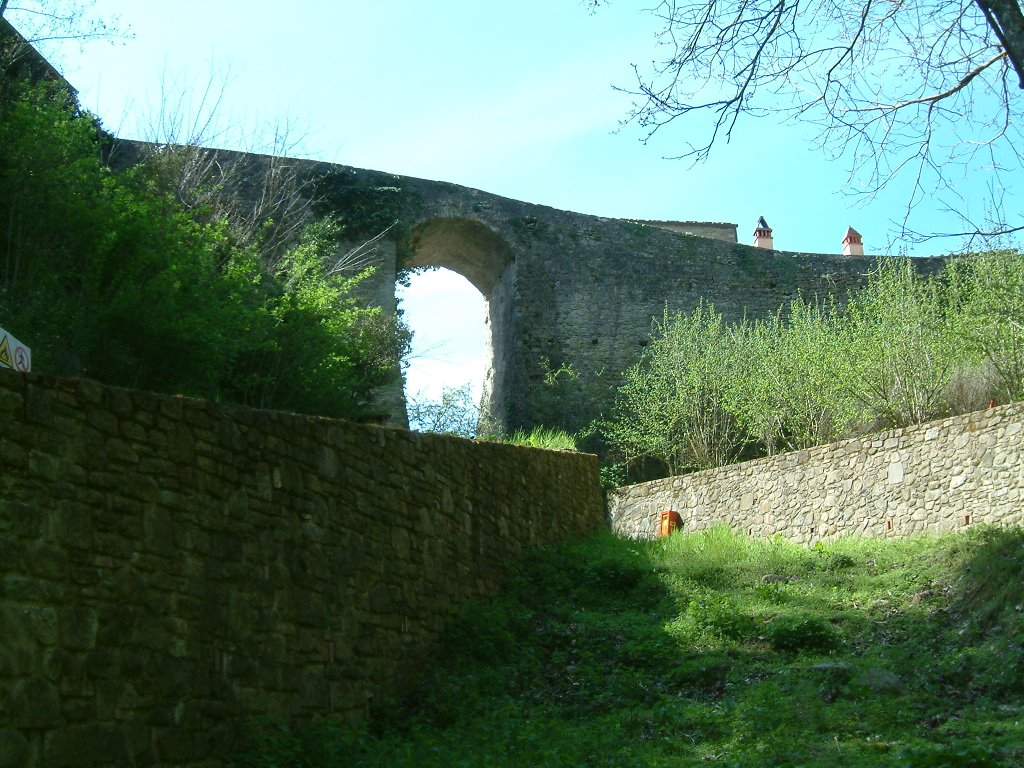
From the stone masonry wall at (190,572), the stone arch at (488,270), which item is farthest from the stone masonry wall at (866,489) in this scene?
the stone masonry wall at (190,572)

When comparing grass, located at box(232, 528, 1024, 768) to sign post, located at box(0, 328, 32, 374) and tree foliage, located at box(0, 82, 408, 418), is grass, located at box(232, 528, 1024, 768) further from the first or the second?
tree foliage, located at box(0, 82, 408, 418)

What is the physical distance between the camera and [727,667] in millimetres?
8945

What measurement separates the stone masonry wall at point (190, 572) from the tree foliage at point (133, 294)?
237cm

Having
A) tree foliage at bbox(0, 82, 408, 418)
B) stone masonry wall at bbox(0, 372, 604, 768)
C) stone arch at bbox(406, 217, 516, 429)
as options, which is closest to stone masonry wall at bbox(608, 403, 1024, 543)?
tree foliage at bbox(0, 82, 408, 418)

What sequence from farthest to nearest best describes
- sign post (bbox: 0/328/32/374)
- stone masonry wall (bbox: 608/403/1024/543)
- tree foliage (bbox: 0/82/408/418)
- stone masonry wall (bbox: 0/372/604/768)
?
stone masonry wall (bbox: 608/403/1024/543) → tree foliage (bbox: 0/82/408/418) → sign post (bbox: 0/328/32/374) → stone masonry wall (bbox: 0/372/604/768)

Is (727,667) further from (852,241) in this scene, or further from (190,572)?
(852,241)

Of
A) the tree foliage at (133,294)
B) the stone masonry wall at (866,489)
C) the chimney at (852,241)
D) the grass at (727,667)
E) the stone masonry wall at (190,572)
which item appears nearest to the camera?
the stone masonry wall at (190,572)

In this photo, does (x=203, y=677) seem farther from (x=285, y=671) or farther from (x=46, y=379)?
(x=46, y=379)

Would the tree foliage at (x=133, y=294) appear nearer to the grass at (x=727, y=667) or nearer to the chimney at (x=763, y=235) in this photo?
the grass at (x=727, y=667)

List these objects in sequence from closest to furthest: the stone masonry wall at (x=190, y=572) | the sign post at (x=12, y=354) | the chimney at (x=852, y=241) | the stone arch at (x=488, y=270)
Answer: the stone masonry wall at (x=190, y=572) < the sign post at (x=12, y=354) < the stone arch at (x=488, y=270) < the chimney at (x=852, y=241)

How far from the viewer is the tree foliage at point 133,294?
955cm

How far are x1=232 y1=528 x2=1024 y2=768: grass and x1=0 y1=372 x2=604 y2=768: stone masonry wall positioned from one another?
0.44 metres

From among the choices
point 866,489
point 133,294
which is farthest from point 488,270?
point 133,294

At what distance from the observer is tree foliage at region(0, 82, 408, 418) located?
9.55 m
